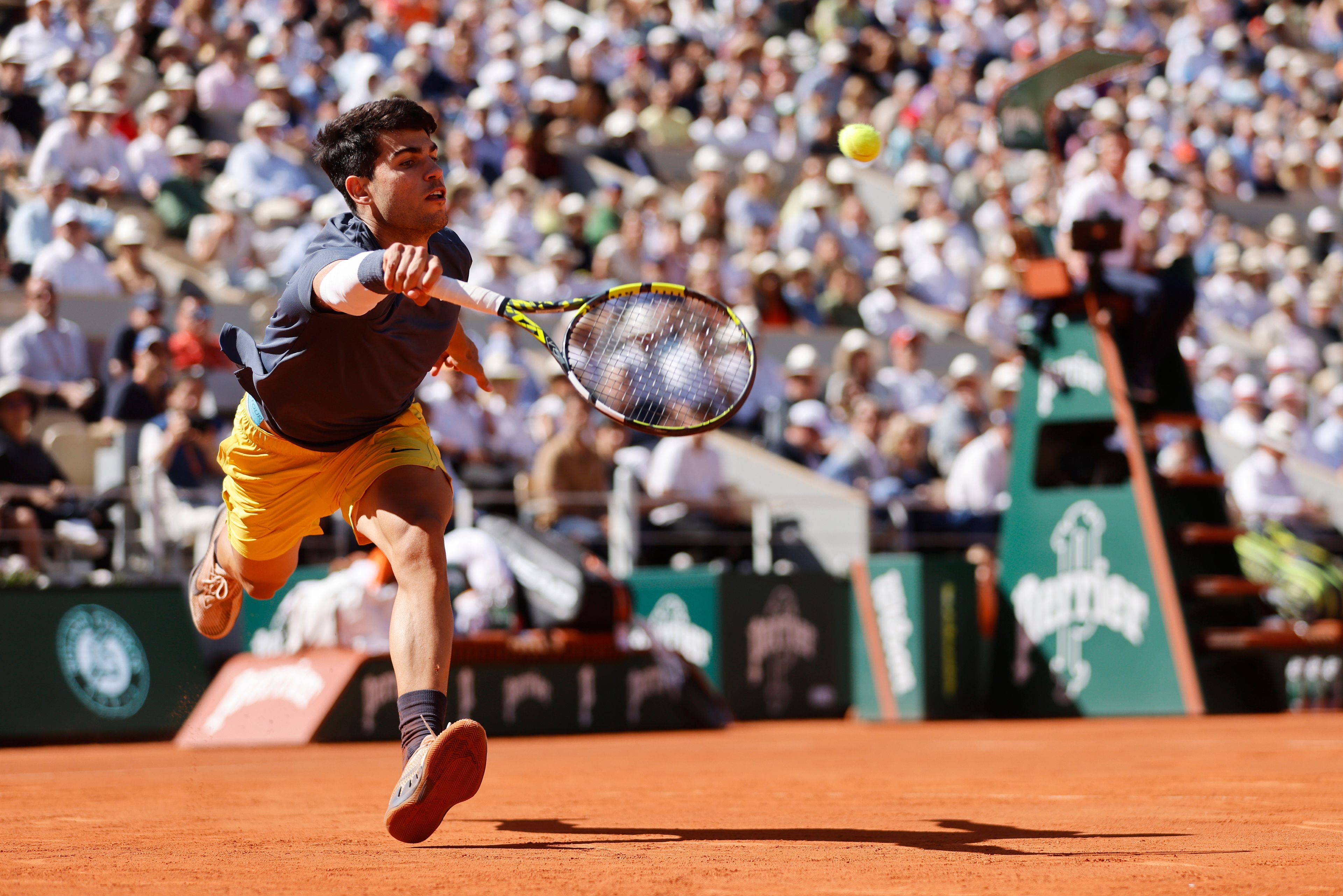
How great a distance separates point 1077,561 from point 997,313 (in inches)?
236

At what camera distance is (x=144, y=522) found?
10.5 metres

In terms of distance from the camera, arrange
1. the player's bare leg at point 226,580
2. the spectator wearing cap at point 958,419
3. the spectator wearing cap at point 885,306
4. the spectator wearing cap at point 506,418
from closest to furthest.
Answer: the player's bare leg at point 226,580
the spectator wearing cap at point 506,418
the spectator wearing cap at point 958,419
the spectator wearing cap at point 885,306

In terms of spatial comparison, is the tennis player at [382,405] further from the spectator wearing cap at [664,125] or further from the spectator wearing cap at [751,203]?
the spectator wearing cap at [664,125]

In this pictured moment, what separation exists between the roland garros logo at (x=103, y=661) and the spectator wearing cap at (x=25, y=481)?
52 centimetres

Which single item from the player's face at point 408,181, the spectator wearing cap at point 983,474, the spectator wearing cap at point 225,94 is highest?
the spectator wearing cap at point 225,94

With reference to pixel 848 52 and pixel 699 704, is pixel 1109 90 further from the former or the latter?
pixel 699 704

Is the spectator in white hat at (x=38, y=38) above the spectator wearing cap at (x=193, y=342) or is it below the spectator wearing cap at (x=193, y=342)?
above

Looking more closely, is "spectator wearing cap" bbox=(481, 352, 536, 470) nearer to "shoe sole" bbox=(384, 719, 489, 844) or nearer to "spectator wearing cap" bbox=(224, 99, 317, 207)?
"spectator wearing cap" bbox=(224, 99, 317, 207)

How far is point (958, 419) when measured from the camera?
14.7 m

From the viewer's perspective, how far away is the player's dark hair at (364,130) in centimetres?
502

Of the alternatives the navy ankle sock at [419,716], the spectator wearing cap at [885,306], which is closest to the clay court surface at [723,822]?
the navy ankle sock at [419,716]

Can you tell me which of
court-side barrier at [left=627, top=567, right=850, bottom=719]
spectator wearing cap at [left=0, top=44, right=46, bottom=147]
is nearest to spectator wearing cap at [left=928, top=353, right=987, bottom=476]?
court-side barrier at [left=627, top=567, right=850, bottom=719]

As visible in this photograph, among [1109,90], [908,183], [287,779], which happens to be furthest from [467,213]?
Answer: [1109,90]

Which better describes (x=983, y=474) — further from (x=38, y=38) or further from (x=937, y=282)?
(x=38, y=38)
